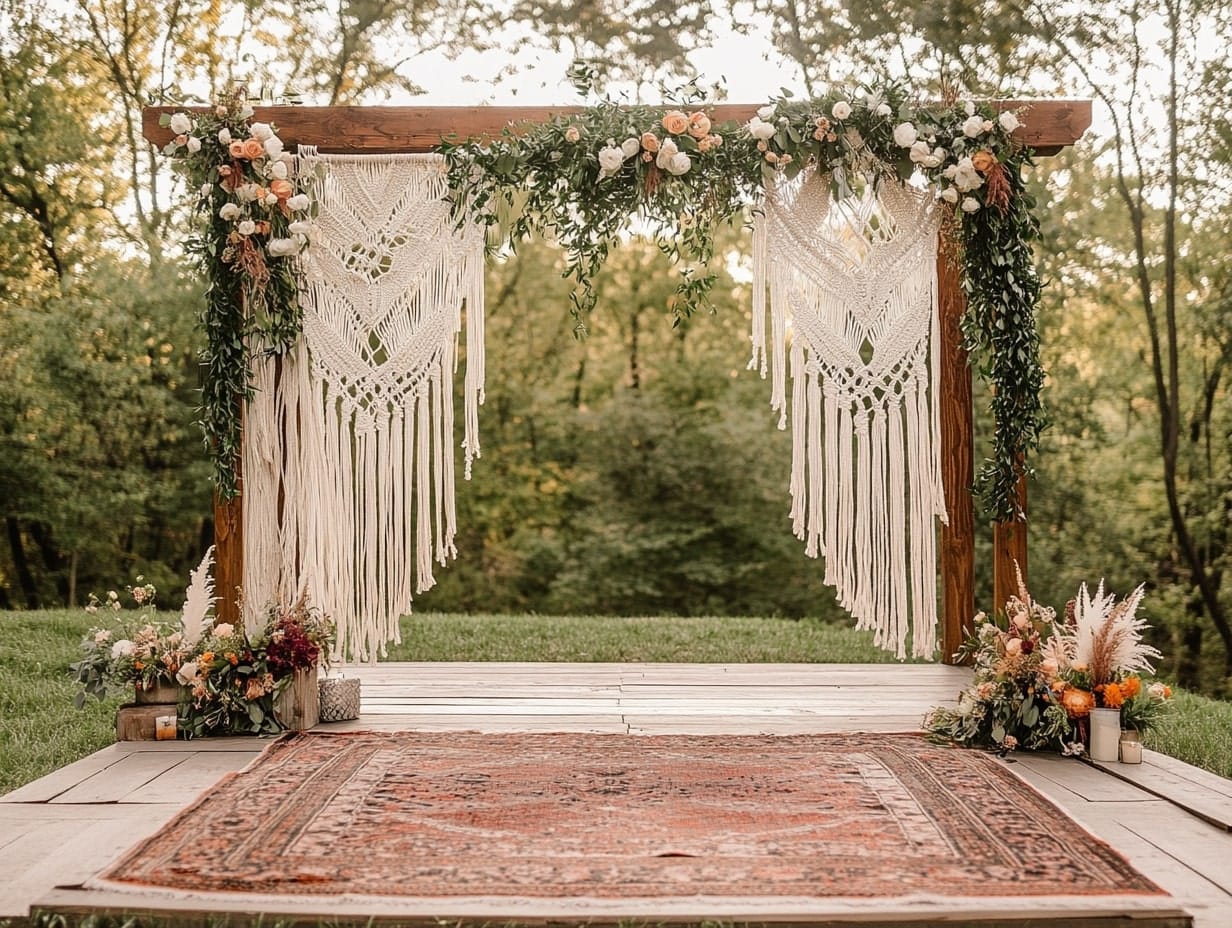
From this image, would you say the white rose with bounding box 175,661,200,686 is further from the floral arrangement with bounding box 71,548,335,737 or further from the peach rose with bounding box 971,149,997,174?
the peach rose with bounding box 971,149,997,174

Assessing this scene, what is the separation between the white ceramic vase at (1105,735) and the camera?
3506mm

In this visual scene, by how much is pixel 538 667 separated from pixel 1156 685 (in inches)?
116

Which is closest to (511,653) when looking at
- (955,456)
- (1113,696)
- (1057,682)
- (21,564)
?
(955,456)

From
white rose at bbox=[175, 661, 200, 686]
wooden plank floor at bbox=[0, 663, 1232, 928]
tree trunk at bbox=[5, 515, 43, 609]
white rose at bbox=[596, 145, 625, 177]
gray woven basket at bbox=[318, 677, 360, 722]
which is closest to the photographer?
wooden plank floor at bbox=[0, 663, 1232, 928]

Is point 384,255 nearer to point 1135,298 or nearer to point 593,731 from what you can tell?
point 593,731

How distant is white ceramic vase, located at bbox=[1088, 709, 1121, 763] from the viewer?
3506mm

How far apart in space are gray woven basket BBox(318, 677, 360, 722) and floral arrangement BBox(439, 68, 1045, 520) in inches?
62.8

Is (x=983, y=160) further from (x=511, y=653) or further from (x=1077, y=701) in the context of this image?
(x=511, y=653)

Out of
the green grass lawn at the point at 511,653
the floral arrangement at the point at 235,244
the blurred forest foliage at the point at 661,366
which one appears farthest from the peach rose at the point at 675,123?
the blurred forest foliage at the point at 661,366

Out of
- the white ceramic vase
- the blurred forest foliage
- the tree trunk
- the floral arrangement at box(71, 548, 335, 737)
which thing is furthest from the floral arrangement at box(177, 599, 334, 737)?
the tree trunk

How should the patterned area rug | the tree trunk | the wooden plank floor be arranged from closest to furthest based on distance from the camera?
the wooden plank floor
the patterned area rug
the tree trunk

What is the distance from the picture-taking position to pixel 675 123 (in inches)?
153

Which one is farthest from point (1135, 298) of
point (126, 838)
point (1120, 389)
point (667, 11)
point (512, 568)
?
point (126, 838)

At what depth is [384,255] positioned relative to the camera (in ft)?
13.6
